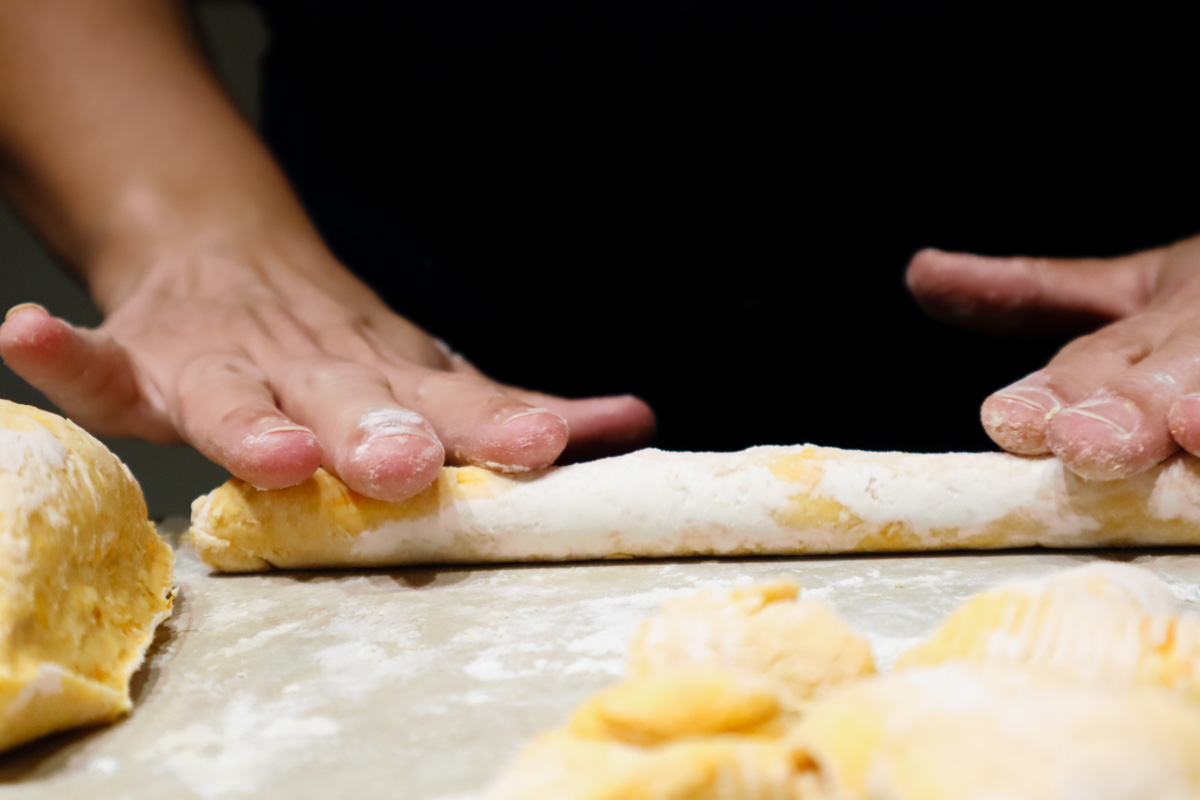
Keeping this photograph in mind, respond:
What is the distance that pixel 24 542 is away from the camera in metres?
1.00

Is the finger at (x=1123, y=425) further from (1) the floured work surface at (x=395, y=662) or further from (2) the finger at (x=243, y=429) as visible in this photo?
(2) the finger at (x=243, y=429)

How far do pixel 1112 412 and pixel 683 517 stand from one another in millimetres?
664

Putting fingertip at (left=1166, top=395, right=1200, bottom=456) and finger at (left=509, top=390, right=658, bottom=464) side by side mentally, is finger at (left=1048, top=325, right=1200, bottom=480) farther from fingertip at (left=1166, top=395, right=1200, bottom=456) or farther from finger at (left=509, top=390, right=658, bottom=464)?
finger at (left=509, top=390, right=658, bottom=464)

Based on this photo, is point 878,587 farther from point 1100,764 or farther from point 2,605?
point 2,605

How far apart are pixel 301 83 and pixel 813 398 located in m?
1.56

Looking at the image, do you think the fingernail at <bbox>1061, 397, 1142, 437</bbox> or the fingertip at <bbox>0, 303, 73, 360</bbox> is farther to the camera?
the fingertip at <bbox>0, 303, 73, 360</bbox>

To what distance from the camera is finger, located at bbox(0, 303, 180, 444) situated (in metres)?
1.42

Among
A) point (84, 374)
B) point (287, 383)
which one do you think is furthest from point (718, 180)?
point (84, 374)

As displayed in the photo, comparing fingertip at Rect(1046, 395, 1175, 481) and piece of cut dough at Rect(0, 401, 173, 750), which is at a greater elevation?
fingertip at Rect(1046, 395, 1175, 481)

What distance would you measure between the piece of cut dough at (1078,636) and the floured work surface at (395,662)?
21 cm

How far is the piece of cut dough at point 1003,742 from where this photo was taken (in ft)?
1.97

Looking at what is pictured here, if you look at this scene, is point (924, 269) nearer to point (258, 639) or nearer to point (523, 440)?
point (523, 440)

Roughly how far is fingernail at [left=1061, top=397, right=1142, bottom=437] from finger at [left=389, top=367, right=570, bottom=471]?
2.59 ft

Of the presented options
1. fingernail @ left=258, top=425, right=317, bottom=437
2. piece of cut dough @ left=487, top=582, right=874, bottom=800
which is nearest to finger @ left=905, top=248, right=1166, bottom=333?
piece of cut dough @ left=487, top=582, right=874, bottom=800
